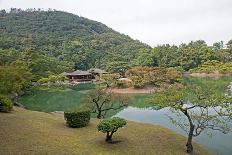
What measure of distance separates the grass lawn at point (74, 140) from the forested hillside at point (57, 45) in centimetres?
3986

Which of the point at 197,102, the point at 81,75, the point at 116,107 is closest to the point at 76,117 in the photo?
the point at 197,102

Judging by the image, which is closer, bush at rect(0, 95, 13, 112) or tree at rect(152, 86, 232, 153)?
tree at rect(152, 86, 232, 153)

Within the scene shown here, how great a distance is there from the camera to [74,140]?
55.3ft

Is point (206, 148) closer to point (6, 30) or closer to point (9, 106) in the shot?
point (9, 106)

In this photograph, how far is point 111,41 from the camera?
12988 cm

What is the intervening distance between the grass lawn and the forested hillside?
39.9 meters

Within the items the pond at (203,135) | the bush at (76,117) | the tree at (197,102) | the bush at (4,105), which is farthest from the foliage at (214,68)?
the bush at (4,105)

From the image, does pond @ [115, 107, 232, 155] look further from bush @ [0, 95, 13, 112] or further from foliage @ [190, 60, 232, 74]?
foliage @ [190, 60, 232, 74]

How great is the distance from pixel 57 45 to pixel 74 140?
334 ft

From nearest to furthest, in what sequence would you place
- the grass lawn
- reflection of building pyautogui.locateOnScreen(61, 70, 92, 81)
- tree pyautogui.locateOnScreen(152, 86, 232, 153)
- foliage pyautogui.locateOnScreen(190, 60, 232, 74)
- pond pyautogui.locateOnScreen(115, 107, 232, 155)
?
the grass lawn → tree pyautogui.locateOnScreen(152, 86, 232, 153) → pond pyautogui.locateOnScreen(115, 107, 232, 155) → foliage pyautogui.locateOnScreen(190, 60, 232, 74) → reflection of building pyautogui.locateOnScreen(61, 70, 92, 81)

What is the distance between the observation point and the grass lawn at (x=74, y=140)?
49.8 ft

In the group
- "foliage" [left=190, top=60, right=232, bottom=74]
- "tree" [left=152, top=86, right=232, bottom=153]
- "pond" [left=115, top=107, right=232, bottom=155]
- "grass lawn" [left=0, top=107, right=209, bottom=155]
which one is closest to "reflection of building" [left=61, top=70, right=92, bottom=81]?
"foliage" [left=190, top=60, right=232, bottom=74]

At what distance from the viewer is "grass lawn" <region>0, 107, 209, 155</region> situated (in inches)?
598

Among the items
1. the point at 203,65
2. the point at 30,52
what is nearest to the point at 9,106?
the point at 30,52
